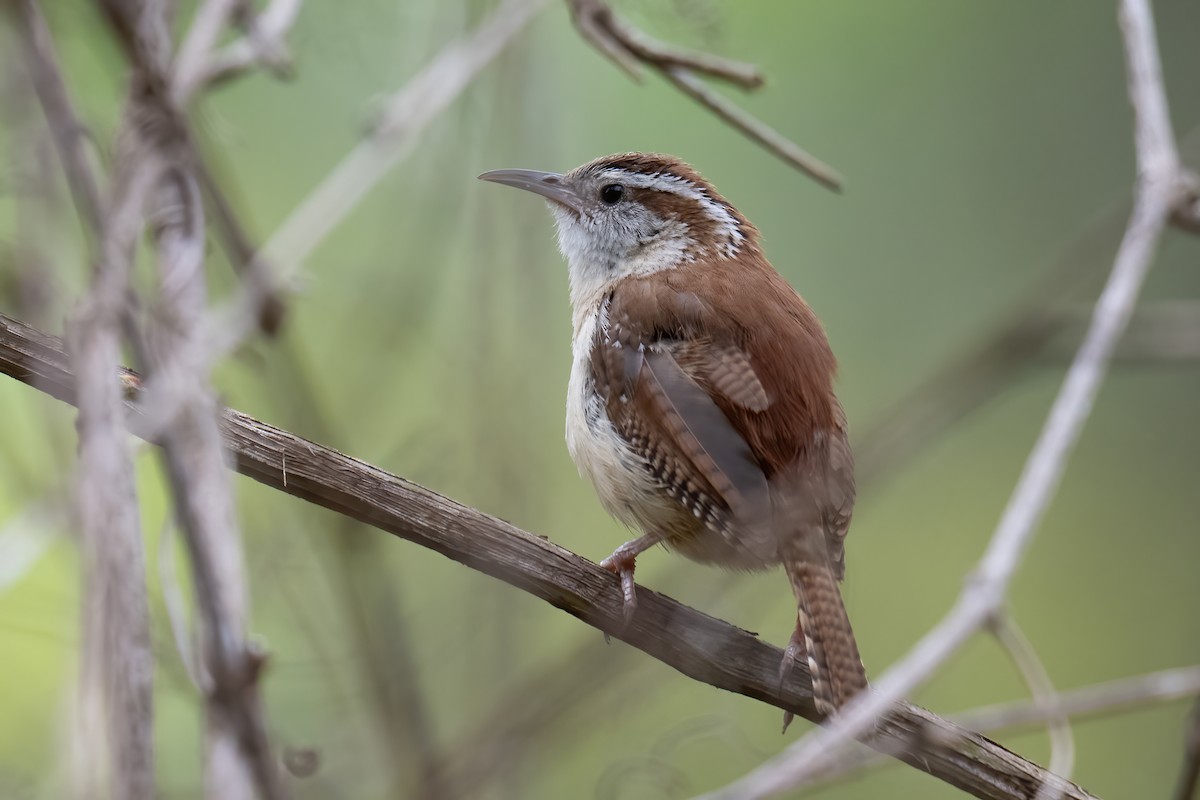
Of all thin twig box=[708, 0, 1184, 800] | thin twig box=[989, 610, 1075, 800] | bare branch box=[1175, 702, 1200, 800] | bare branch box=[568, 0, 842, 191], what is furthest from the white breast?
bare branch box=[1175, 702, 1200, 800]

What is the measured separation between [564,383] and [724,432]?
6.00 feet

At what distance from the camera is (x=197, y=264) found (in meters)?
1.96

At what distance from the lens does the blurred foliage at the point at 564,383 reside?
244 cm

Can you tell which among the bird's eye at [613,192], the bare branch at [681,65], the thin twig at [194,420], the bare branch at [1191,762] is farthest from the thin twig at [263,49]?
the bare branch at [1191,762]

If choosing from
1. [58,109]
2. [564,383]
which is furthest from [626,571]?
[564,383]

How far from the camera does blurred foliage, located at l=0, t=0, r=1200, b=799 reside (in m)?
2.44

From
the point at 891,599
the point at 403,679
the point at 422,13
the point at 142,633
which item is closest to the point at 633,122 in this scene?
the point at 422,13

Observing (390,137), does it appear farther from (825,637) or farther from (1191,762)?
(1191,762)

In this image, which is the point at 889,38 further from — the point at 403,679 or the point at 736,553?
the point at 403,679

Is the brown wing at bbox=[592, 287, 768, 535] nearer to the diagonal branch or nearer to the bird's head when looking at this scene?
the diagonal branch

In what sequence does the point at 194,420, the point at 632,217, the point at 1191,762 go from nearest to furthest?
the point at 194,420, the point at 1191,762, the point at 632,217

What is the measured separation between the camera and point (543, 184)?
11.5 ft

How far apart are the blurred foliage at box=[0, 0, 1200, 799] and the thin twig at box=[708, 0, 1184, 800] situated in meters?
0.11

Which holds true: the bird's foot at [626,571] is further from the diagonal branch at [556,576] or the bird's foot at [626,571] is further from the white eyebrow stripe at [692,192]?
the white eyebrow stripe at [692,192]
